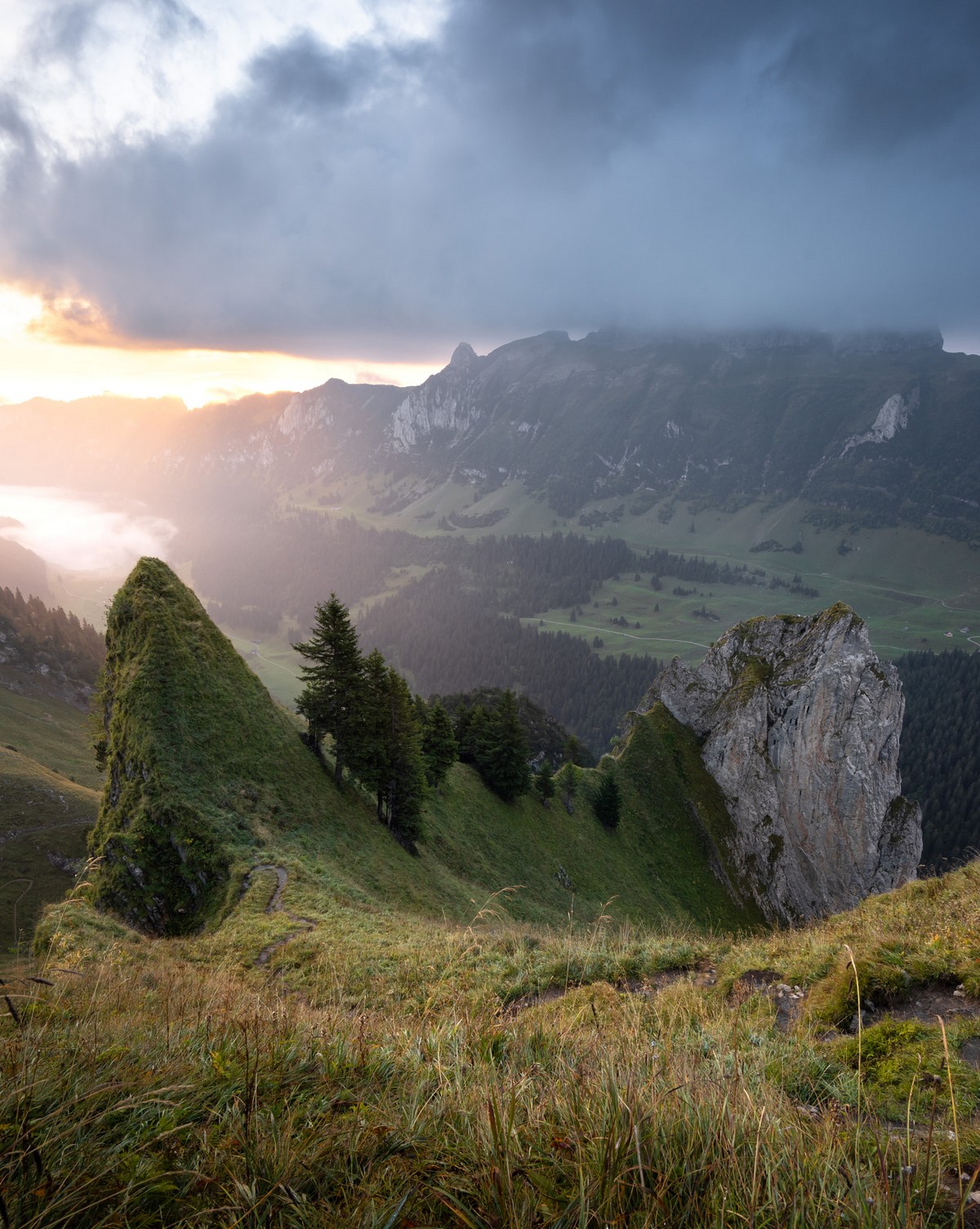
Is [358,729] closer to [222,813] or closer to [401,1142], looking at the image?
[222,813]

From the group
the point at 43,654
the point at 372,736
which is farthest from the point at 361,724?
the point at 43,654

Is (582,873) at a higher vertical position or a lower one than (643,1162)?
lower

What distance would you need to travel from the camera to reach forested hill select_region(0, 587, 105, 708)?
78312mm

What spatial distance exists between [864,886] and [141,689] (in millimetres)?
61407

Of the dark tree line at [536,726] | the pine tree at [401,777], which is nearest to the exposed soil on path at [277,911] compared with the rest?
the pine tree at [401,777]

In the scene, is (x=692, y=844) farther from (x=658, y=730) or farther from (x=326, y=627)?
(x=326, y=627)

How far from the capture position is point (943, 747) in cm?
13712

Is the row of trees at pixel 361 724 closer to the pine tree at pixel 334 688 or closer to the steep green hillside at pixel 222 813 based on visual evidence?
the pine tree at pixel 334 688

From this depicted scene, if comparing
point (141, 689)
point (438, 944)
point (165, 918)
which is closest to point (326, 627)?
point (141, 689)

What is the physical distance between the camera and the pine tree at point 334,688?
27.8 m

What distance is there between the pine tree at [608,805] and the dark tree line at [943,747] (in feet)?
274

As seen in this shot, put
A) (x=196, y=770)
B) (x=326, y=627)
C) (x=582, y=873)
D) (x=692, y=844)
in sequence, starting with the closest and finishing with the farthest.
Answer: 1. (x=196, y=770)
2. (x=326, y=627)
3. (x=582, y=873)
4. (x=692, y=844)

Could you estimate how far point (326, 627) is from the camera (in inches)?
1116

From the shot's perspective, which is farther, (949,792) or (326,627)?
(949,792)
